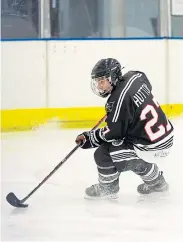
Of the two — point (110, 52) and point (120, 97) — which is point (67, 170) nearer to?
point (120, 97)

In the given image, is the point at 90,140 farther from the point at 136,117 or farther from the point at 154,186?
the point at 154,186

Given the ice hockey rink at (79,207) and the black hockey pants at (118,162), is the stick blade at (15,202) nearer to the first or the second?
the ice hockey rink at (79,207)

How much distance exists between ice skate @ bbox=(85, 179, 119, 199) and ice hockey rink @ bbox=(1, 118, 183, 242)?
0.04 metres

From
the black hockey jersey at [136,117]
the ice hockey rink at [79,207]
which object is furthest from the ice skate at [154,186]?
the black hockey jersey at [136,117]

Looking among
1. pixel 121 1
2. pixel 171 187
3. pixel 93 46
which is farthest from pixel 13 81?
pixel 171 187

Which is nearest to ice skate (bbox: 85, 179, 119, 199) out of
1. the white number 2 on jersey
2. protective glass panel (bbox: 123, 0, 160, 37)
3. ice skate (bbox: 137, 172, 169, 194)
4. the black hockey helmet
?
ice skate (bbox: 137, 172, 169, 194)

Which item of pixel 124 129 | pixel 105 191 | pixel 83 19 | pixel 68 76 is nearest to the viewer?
pixel 124 129

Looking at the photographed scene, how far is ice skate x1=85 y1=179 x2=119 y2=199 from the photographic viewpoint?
209 centimetres

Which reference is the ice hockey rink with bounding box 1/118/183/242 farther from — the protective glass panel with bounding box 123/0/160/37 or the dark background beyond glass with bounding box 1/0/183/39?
the protective glass panel with bounding box 123/0/160/37

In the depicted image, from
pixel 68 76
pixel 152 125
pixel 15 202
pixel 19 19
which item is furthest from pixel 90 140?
Result: pixel 19 19

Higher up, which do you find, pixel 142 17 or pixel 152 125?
pixel 142 17

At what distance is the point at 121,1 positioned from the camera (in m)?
4.35

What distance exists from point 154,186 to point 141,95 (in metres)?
0.39

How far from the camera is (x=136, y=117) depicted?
1989 millimetres
